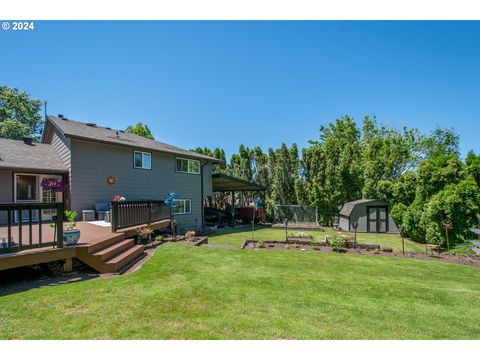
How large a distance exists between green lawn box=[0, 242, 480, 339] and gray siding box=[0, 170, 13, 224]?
7.45 meters

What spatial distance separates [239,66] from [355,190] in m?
12.6

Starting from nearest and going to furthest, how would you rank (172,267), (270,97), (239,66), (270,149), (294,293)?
1. (294,293)
2. (172,267)
3. (239,66)
4. (270,97)
5. (270,149)

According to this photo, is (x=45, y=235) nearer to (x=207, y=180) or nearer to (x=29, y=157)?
(x=29, y=157)

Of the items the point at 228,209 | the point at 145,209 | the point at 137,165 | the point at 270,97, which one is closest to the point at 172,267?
the point at 145,209

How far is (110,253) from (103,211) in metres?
5.30

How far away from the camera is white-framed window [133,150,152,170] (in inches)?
497

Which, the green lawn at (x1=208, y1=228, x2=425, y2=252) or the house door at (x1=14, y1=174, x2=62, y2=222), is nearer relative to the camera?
the house door at (x1=14, y1=174, x2=62, y2=222)

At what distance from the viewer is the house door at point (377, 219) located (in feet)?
50.6

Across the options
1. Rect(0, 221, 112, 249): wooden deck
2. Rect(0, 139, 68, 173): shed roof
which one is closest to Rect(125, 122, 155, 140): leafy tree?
Rect(0, 139, 68, 173): shed roof

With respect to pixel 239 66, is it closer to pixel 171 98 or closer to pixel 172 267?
pixel 171 98

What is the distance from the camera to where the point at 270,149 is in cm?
2089

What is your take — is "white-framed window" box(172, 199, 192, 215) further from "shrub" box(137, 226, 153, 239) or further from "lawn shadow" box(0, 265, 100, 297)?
"lawn shadow" box(0, 265, 100, 297)

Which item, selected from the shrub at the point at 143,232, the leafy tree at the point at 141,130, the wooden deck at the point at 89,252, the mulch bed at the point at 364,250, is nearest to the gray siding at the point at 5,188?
the wooden deck at the point at 89,252

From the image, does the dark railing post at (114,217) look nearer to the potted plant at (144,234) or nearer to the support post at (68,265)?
the potted plant at (144,234)
